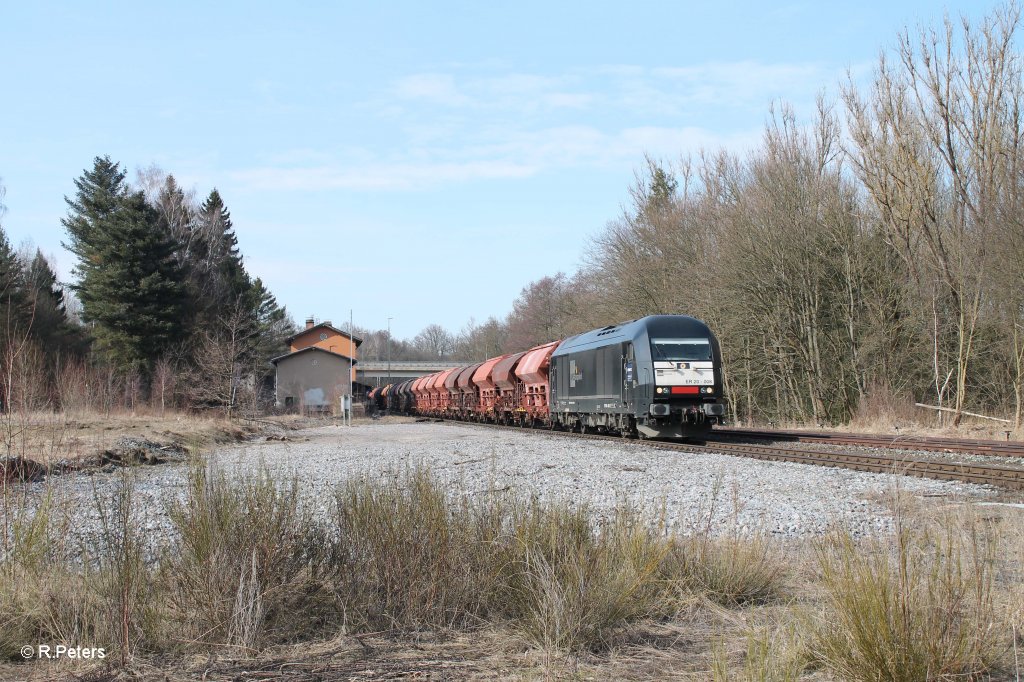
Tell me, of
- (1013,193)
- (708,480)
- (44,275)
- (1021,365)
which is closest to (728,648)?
(708,480)

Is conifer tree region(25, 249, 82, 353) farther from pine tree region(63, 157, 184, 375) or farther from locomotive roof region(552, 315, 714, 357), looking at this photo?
locomotive roof region(552, 315, 714, 357)

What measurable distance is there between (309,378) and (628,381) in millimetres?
50898

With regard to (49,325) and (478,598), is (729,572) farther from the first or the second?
(49,325)

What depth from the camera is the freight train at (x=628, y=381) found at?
22047 millimetres

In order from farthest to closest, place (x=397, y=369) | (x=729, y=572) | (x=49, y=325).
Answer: (x=397, y=369)
(x=49, y=325)
(x=729, y=572)

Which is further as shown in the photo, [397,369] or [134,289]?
[397,369]

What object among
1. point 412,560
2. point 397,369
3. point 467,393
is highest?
point 397,369

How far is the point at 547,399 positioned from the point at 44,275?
43279 mm

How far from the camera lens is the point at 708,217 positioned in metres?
40.4

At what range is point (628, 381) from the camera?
23.4 m

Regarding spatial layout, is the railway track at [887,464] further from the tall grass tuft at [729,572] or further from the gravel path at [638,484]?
the tall grass tuft at [729,572]

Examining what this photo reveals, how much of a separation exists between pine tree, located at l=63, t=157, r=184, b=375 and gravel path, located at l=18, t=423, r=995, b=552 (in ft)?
94.9

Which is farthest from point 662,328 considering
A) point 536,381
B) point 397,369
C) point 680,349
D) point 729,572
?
point 397,369

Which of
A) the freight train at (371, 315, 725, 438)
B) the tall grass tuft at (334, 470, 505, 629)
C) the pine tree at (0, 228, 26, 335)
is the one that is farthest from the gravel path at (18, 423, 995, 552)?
the pine tree at (0, 228, 26, 335)
